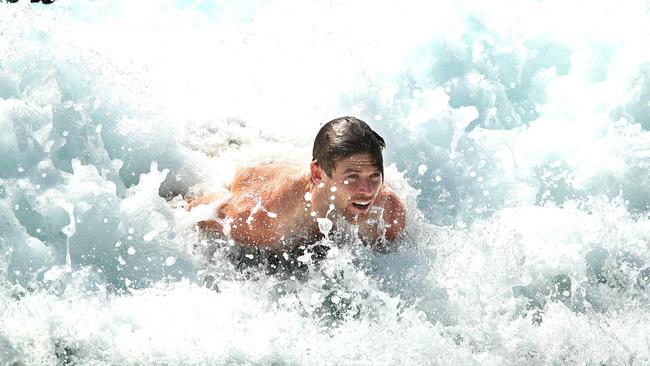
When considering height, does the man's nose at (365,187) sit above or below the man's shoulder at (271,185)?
above

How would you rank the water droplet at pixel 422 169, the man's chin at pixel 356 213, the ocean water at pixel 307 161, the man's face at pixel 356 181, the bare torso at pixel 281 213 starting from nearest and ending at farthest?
1. the ocean water at pixel 307 161
2. the man's face at pixel 356 181
3. the man's chin at pixel 356 213
4. the bare torso at pixel 281 213
5. the water droplet at pixel 422 169

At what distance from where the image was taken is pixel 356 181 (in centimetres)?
463

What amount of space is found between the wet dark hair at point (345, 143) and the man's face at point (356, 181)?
1.4 inches

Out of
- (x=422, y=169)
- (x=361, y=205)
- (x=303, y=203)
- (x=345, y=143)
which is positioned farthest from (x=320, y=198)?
(x=422, y=169)

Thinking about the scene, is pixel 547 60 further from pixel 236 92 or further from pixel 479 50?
pixel 236 92

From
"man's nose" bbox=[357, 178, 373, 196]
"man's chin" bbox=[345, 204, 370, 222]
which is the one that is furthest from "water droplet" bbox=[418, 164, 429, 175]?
"man's nose" bbox=[357, 178, 373, 196]

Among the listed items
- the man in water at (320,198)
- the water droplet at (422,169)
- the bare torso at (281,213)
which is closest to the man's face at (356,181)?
the man in water at (320,198)

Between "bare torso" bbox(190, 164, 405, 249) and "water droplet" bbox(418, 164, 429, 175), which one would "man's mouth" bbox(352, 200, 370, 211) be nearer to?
"bare torso" bbox(190, 164, 405, 249)

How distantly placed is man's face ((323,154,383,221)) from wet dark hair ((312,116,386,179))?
3cm

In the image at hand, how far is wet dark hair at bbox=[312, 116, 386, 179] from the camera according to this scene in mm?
4629

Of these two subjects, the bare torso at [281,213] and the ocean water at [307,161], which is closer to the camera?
the ocean water at [307,161]

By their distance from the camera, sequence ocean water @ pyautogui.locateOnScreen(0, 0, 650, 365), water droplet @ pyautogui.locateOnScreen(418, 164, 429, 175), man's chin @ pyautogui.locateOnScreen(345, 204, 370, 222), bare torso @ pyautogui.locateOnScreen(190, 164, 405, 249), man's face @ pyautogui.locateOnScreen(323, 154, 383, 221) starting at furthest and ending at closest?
water droplet @ pyautogui.locateOnScreen(418, 164, 429, 175), bare torso @ pyautogui.locateOnScreen(190, 164, 405, 249), man's chin @ pyautogui.locateOnScreen(345, 204, 370, 222), man's face @ pyautogui.locateOnScreen(323, 154, 383, 221), ocean water @ pyautogui.locateOnScreen(0, 0, 650, 365)

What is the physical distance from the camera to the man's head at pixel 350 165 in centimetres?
462

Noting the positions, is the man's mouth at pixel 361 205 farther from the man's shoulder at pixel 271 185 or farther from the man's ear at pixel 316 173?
the man's shoulder at pixel 271 185
